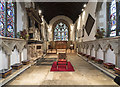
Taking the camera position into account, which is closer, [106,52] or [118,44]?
[118,44]

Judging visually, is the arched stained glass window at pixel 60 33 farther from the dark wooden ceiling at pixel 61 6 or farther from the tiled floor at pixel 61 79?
the tiled floor at pixel 61 79

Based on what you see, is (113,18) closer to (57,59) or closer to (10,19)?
(57,59)

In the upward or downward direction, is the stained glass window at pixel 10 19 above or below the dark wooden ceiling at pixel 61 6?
below

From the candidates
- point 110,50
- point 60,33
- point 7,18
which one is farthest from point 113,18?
point 60,33

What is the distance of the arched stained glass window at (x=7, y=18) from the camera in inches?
159

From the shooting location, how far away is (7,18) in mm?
4402

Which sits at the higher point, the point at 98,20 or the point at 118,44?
the point at 98,20

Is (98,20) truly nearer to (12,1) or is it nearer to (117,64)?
(117,64)

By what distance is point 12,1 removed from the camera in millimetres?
4895

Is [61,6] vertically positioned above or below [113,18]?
above

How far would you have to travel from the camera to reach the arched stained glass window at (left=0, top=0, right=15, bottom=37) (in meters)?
4.03

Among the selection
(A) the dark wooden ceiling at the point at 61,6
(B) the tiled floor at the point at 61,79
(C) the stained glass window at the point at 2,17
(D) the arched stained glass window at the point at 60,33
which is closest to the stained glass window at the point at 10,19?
(C) the stained glass window at the point at 2,17

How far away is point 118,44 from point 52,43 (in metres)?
13.9

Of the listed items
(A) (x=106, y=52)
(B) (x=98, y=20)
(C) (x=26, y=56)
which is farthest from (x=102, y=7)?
(C) (x=26, y=56)
